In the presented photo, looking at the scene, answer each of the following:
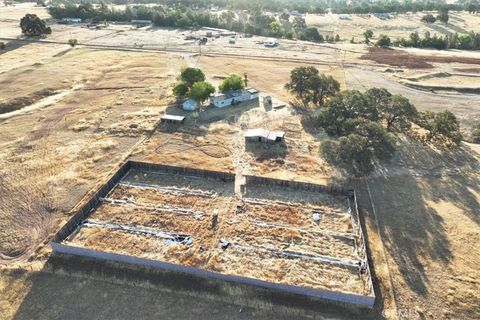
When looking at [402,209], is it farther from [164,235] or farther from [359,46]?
[359,46]

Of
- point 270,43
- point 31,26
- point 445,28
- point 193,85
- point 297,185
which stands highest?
point 445,28

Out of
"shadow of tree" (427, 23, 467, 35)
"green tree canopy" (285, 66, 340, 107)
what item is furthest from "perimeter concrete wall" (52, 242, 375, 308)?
"shadow of tree" (427, 23, 467, 35)

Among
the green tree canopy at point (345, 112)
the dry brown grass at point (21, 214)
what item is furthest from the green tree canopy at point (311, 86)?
the dry brown grass at point (21, 214)

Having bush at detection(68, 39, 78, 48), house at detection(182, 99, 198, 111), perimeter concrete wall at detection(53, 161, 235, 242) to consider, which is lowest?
perimeter concrete wall at detection(53, 161, 235, 242)

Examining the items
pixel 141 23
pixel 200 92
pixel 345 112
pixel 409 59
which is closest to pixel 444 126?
pixel 345 112

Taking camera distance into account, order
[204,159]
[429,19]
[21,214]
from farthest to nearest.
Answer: [429,19] → [204,159] → [21,214]

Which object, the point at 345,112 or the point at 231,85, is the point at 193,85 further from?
the point at 345,112

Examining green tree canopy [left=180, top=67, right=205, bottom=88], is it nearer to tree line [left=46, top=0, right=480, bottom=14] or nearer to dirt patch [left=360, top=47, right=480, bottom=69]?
dirt patch [left=360, top=47, right=480, bottom=69]
